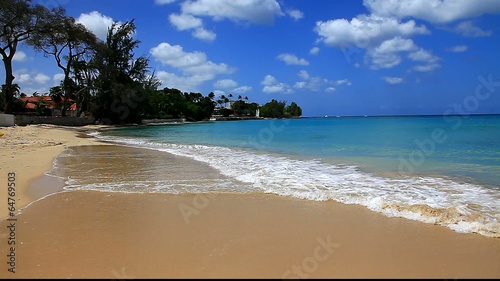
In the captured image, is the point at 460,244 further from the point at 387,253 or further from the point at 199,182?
the point at 199,182

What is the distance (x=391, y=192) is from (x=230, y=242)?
4.01m

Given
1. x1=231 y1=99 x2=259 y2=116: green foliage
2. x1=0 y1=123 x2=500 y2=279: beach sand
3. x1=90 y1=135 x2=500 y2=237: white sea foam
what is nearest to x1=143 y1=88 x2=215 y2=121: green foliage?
x1=231 y1=99 x2=259 y2=116: green foliage

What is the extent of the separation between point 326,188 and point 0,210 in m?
A: 5.66

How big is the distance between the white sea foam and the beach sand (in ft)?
1.27

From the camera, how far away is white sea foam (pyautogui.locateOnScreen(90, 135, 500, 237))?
4.97 meters

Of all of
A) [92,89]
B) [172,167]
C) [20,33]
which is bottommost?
[172,167]

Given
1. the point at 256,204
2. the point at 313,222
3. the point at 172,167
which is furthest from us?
the point at 172,167

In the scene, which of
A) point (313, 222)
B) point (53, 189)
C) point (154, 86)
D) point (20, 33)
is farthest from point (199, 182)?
point (154, 86)

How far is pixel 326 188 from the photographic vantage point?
704cm

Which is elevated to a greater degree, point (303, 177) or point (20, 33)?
point (20, 33)

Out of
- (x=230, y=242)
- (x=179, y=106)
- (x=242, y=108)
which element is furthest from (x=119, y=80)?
(x=242, y=108)

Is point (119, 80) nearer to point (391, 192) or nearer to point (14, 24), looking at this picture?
point (14, 24)

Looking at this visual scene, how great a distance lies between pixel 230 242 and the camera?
397cm
